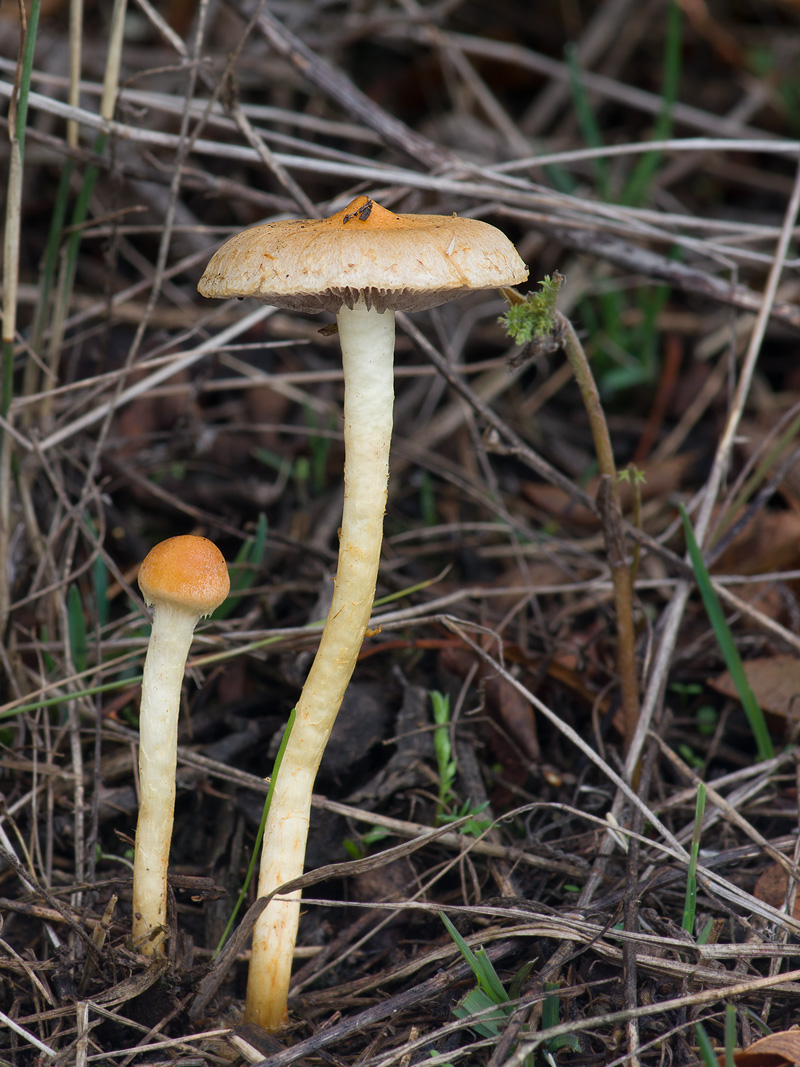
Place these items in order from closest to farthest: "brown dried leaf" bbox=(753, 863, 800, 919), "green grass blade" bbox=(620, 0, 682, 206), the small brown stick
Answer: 1. "brown dried leaf" bbox=(753, 863, 800, 919)
2. the small brown stick
3. "green grass blade" bbox=(620, 0, 682, 206)

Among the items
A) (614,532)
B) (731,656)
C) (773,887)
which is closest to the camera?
(773,887)

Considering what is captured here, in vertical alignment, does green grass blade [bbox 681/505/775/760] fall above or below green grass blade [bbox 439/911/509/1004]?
above

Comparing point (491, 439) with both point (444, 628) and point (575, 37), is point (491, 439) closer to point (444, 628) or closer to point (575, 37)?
point (444, 628)

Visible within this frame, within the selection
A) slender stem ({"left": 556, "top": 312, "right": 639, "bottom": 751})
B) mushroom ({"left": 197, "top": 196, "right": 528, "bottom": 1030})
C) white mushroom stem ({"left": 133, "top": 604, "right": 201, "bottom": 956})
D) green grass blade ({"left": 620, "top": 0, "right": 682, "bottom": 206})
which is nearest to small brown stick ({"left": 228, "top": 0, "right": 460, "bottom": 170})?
green grass blade ({"left": 620, "top": 0, "right": 682, "bottom": 206})

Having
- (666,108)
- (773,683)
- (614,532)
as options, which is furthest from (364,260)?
(666,108)

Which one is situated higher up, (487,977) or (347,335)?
(347,335)

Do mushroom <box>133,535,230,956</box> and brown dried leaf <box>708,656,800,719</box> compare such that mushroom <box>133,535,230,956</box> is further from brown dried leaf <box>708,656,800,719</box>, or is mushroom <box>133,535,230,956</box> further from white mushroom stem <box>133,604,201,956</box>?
brown dried leaf <box>708,656,800,719</box>

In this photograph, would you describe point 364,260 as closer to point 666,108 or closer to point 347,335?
point 347,335
